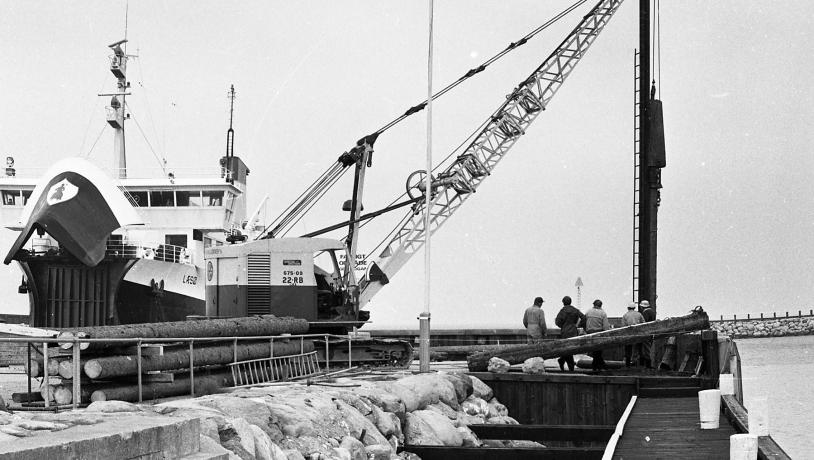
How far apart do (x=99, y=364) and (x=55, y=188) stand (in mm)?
15885

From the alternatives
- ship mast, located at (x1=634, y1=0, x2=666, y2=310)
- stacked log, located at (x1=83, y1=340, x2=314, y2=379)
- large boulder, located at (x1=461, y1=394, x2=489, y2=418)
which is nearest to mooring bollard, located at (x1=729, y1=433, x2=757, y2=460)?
stacked log, located at (x1=83, y1=340, x2=314, y2=379)

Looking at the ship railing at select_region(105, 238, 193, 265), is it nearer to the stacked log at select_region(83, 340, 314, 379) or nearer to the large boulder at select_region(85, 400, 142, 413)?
the stacked log at select_region(83, 340, 314, 379)

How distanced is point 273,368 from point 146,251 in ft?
82.2

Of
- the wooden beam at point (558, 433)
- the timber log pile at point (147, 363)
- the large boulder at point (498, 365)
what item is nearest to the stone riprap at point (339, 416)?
the wooden beam at point (558, 433)

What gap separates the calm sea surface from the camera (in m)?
36.5

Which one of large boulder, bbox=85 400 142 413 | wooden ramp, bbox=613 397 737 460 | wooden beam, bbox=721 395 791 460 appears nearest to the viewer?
large boulder, bbox=85 400 142 413

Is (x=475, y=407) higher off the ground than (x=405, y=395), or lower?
lower

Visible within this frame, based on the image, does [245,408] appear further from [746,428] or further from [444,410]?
[444,410]

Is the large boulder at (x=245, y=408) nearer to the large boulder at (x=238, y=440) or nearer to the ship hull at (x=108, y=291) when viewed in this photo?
the large boulder at (x=238, y=440)

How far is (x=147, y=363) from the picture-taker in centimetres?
1520

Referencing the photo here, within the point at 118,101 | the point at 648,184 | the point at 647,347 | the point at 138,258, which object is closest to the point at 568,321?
the point at 647,347

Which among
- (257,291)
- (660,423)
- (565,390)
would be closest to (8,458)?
(660,423)

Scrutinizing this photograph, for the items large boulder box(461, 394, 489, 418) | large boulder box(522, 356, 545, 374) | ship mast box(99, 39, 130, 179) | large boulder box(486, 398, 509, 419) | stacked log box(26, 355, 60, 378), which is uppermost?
ship mast box(99, 39, 130, 179)

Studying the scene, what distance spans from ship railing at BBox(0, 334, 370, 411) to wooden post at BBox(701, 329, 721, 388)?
6.99 metres
